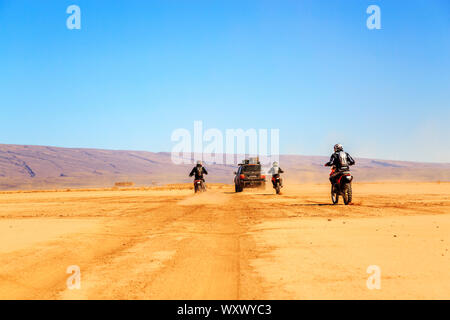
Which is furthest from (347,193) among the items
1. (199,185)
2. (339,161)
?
(199,185)

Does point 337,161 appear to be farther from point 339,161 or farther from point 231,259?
point 231,259

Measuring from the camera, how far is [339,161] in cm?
1805

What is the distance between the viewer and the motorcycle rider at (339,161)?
59.1 ft

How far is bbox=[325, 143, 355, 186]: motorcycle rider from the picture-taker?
1802 centimetres
